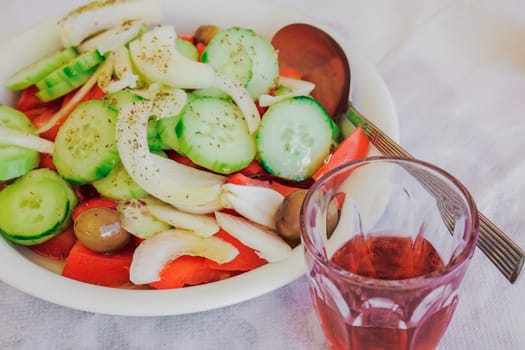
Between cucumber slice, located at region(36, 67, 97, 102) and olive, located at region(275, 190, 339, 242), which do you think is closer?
olive, located at region(275, 190, 339, 242)

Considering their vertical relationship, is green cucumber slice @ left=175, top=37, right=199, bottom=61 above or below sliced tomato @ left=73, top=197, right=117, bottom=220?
above

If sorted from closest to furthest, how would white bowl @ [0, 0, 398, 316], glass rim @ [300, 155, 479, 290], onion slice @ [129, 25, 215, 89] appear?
glass rim @ [300, 155, 479, 290] < white bowl @ [0, 0, 398, 316] < onion slice @ [129, 25, 215, 89]

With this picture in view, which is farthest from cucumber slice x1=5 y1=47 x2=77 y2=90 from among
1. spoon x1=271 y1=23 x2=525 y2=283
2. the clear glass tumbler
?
the clear glass tumbler

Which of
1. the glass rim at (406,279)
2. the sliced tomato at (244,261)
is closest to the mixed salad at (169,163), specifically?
the sliced tomato at (244,261)

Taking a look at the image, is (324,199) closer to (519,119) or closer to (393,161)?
(393,161)

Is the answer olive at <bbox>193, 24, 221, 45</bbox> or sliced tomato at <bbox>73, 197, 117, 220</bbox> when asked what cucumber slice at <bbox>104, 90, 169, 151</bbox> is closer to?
sliced tomato at <bbox>73, 197, 117, 220</bbox>

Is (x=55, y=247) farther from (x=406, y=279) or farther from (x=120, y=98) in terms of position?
(x=406, y=279)

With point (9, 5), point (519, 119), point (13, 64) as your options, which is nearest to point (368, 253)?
point (519, 119)
